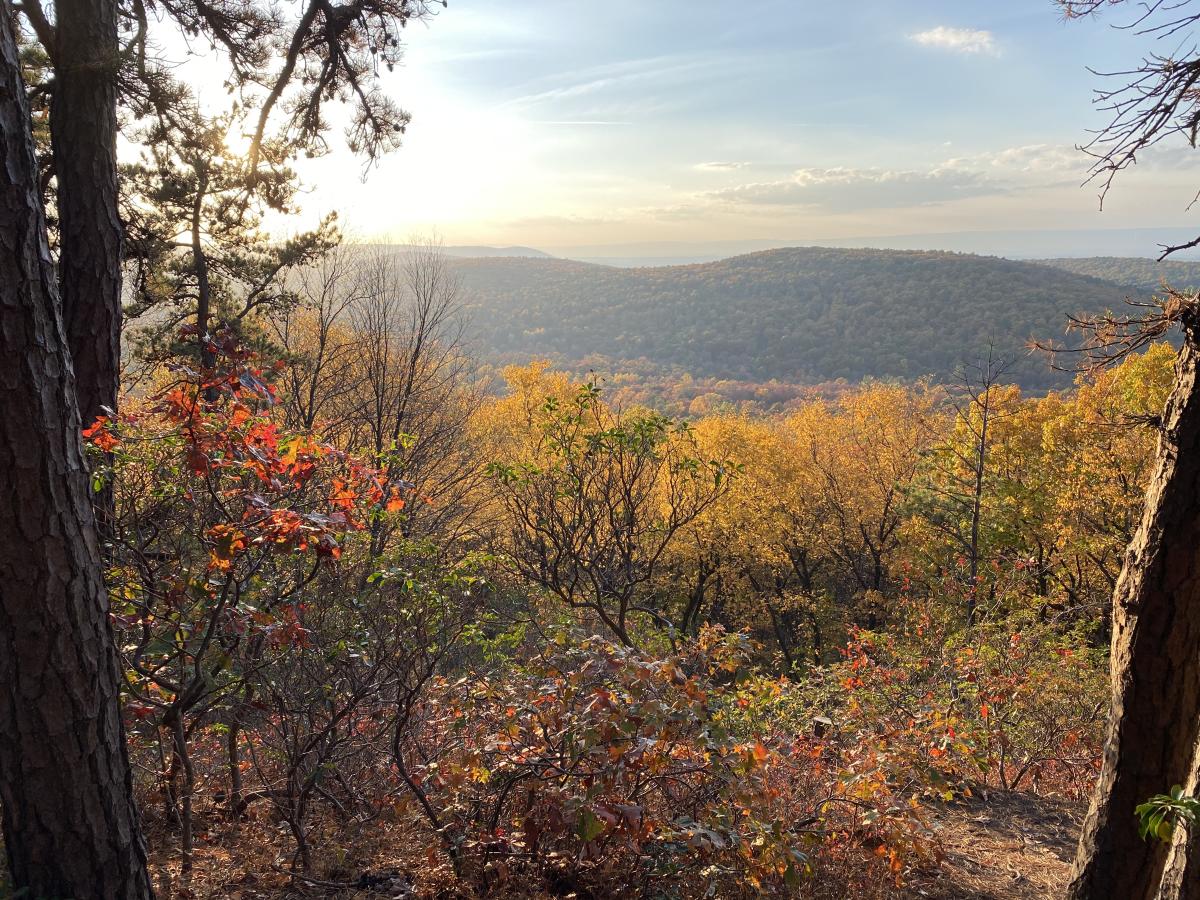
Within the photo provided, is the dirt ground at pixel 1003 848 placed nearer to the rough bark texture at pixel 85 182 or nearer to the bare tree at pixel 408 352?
the rough bark texture at pixel 85 182

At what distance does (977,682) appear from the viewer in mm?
7508

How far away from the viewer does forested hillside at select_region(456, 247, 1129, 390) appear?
220 ft

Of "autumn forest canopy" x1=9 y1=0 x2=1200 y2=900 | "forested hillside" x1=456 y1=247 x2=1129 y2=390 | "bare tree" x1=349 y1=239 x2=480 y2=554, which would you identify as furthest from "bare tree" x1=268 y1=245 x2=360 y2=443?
"forested hillside" x1=456 y1=247 x2=1129 y2=390

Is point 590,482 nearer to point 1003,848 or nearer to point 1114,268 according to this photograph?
point 1003,848

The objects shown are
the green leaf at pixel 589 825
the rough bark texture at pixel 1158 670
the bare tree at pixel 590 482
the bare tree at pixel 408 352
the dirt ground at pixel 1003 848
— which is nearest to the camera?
the green leaf at pixel 589 825

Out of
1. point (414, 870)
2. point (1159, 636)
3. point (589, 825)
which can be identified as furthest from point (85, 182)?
point (1159, 636)

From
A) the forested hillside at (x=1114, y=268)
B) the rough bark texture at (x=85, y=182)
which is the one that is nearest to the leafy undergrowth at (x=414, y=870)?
the rough bark texture at (x=85, y=182)

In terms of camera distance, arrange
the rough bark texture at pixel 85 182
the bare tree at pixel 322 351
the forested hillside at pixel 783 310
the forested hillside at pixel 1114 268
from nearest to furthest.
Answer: the rough bark texture at pixel 85 182 → the bare tree at pixel 322 351 → the forested hillside at pixel 783 310 → the forested hillside at pixel 1114 268

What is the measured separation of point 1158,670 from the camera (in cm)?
355

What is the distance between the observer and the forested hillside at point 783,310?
2645 inches

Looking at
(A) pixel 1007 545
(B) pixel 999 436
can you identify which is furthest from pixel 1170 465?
(B) pixel 999 436

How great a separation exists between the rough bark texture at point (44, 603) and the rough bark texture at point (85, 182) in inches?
113

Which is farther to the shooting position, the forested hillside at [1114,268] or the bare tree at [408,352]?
the forested hillside at [1114,268]

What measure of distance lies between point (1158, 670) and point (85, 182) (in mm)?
7511
